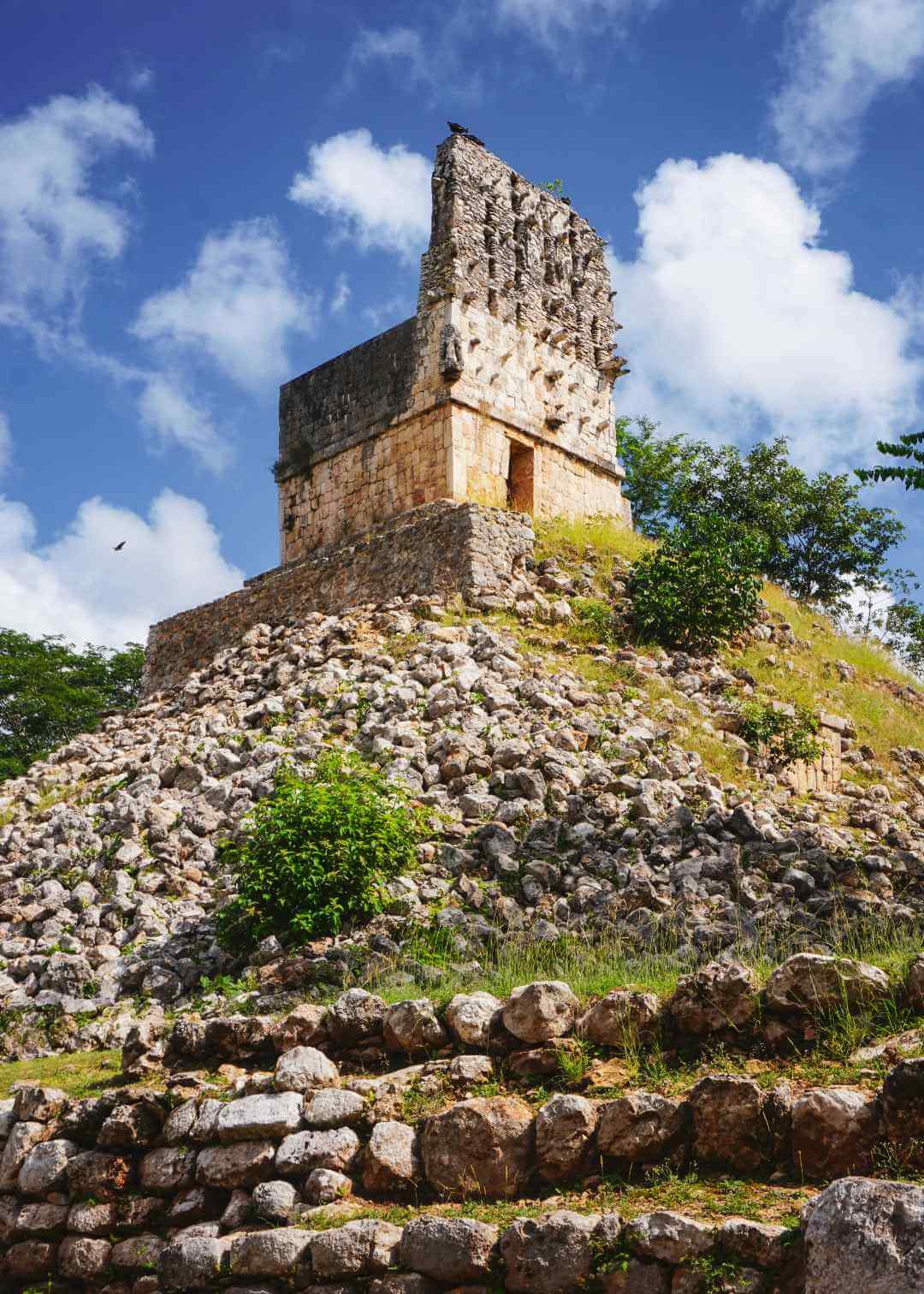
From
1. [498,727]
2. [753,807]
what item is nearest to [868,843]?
[753,807]

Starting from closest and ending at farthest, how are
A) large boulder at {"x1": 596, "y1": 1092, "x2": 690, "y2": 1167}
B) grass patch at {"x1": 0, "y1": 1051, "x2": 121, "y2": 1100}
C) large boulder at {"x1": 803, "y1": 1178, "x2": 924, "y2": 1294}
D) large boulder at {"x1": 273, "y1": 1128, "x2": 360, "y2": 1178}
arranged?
large boulder at {"x1": 803, "y1": 1178, "x2": 924, "y2": 1294} → large boulder at {"x1": 596, "y1": 1092, "x2": 690, "y2": 1167} → large boulder at {"x1": 273, "y1": 1128, "x2": 360, "y2": 1178} → grass patch at {"x1": 0, "y1": 1051, "x2": 121, "y2": 1100}

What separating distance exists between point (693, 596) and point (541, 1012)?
33.0 ft

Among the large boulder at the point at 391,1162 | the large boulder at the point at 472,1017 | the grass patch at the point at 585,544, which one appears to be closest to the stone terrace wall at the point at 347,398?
the grass patch at the point at 585,544

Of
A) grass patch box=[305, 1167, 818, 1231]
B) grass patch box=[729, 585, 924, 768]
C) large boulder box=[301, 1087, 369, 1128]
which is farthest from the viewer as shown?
grass patch box=[729, 585, 924, 768]

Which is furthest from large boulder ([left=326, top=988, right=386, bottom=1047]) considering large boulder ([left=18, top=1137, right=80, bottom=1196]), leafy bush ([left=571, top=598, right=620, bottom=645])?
leafy bush ([left=571, top=598, right=620, bottom=645])

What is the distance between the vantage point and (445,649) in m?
13.0

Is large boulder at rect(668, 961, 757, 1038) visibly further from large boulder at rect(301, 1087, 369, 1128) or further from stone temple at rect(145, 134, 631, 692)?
stone temple at rect(145, 134, 631, 692)

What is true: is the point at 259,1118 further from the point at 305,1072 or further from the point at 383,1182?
the point at 383,1182

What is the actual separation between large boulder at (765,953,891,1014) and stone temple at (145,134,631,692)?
1050 cm

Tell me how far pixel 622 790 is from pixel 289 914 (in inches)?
121

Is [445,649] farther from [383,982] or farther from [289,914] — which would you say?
[383,982]

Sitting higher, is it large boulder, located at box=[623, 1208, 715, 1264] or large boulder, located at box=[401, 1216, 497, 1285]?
large boulder, located at box=[623, 1208, 715, 1264]

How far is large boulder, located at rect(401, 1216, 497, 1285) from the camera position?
4129 millimetres

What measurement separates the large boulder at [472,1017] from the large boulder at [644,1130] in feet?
3.00
